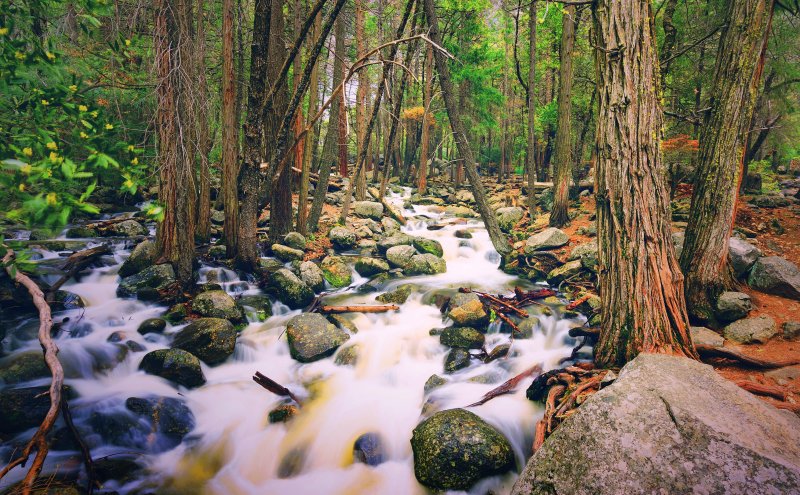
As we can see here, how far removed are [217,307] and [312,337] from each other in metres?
2.03

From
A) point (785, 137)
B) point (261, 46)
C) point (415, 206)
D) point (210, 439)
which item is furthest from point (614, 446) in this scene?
point (785, 137)

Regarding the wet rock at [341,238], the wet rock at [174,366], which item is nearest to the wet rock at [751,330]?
the wet rock at [174,366]

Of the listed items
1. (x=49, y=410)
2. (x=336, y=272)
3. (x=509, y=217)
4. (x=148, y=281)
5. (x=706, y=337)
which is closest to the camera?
(x=49, y=410)

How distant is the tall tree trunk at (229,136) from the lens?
8.02 meters

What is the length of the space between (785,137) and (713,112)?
16.8m

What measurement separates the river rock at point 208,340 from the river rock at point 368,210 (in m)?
9.23

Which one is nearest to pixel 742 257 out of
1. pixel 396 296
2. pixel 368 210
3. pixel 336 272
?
pixel 396 296

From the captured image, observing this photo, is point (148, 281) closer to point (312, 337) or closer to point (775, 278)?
point (312, 337)

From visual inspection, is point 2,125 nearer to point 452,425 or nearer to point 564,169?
point 452,425

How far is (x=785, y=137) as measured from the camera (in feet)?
52.3

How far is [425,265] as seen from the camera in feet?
34.6

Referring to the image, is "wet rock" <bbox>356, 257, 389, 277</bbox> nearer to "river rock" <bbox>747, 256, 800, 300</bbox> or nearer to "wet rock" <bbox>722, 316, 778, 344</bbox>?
"wet rock" <bbox>722, 316, 778, 344</bbox>

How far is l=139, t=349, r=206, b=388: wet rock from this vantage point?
5508 mm

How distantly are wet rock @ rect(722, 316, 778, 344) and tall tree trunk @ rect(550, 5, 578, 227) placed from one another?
663cm
